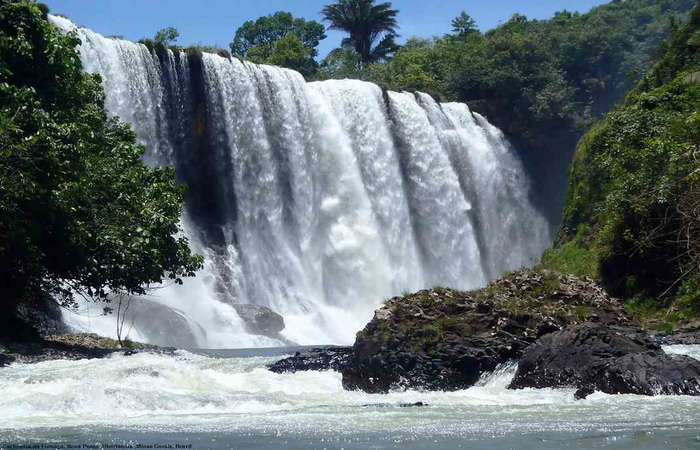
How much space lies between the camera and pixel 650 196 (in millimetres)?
18344

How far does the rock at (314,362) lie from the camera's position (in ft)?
48.1

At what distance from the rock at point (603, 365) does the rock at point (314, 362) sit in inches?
140

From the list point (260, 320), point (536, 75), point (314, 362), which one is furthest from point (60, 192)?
point (536, 75)

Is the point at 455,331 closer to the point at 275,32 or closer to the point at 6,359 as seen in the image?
the point at 6,359

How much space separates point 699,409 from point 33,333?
12848 mm

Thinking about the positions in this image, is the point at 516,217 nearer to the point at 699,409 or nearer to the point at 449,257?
the point at 449,257

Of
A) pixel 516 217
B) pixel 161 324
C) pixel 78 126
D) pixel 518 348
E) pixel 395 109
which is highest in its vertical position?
pixel 395 109

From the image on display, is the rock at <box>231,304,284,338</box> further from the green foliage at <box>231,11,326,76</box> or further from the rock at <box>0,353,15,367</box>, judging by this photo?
the green foliage at <box>231,11,326,76</box>

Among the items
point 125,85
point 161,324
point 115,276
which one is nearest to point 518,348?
point 115,276

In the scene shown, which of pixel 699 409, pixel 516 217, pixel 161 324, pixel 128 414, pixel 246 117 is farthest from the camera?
pixel 516 217

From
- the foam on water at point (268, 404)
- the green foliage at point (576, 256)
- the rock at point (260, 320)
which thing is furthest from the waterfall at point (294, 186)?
the foam on water at point (268, 404)

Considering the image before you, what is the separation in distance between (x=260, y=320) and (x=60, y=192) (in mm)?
10813

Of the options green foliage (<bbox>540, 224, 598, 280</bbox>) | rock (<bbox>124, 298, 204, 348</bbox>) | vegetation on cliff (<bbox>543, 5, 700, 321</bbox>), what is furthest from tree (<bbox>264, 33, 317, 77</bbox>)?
rock (<bbox>124, 298, 204, 348</bbox>)

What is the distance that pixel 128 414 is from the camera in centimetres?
1079
